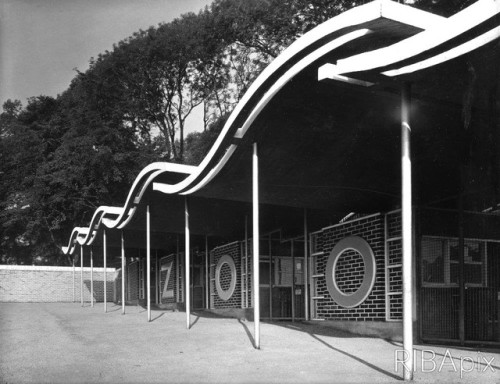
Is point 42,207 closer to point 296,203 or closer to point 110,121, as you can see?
point 110,121

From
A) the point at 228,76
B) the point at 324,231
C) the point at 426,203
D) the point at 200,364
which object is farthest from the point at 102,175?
the point at 200,364

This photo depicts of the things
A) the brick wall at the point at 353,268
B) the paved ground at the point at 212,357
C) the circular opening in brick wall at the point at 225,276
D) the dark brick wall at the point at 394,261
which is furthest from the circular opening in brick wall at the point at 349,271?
the circular opening in brick wall at the point at 225,276

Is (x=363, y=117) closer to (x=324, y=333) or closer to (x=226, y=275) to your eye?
(x=324, y=333)

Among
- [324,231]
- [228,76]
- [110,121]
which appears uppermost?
[228,76]

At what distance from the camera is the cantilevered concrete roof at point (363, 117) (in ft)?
20.5

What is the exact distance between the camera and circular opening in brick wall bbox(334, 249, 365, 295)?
40.3 ft

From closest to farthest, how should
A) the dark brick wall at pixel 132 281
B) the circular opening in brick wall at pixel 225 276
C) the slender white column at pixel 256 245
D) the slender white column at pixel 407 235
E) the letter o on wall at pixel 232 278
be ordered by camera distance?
the slender white column at pixel 407 235, the slender white column at pixel 256 245, the letter o on wall at pixel 232 278, the circular opening in brick wall at pixel 225 276, the dark brick wall at pixel 132 281

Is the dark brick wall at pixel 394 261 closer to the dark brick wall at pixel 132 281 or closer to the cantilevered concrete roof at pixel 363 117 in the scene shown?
the cantilevered concrete roof at pixel 363 117

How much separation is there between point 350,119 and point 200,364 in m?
3.62

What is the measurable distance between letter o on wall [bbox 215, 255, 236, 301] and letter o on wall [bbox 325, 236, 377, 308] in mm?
5096

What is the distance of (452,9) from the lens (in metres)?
16.2

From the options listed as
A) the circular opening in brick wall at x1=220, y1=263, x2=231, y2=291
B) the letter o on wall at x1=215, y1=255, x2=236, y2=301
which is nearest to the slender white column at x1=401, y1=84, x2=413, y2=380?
the letter o on wall at x1=215, y1=255, x2=236, y2=301

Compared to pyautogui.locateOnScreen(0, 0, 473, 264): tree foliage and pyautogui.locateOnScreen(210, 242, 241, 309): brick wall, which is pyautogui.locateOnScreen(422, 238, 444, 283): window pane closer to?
pyautogui.locateOnScreen(210, 242, 241, 309): brick wall

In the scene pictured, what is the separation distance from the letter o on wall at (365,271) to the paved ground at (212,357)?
863 mm
